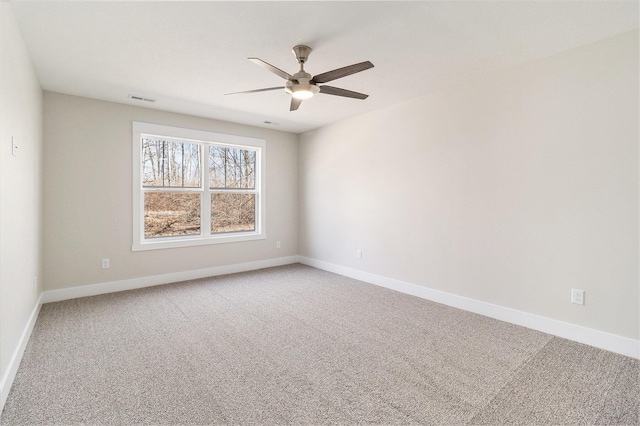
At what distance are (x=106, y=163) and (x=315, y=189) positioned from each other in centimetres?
316

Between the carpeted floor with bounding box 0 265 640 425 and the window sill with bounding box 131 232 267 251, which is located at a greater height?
the window sill with bounding box 131 232 267 251

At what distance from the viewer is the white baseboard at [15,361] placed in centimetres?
185

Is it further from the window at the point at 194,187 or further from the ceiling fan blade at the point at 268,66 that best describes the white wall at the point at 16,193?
the ceiling fan blade at the point at 268,66

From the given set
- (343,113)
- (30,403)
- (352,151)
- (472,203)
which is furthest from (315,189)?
(30,403)

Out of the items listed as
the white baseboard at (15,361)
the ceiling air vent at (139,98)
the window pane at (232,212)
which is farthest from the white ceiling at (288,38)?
the white baseboard at (15,361)

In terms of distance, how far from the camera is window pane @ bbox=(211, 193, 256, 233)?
16.9 feet

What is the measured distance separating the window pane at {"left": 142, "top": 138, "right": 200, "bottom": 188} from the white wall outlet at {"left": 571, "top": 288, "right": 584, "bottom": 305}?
4.90 meters

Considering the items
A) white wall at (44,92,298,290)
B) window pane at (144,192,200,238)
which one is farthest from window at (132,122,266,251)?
white wall at (44,92,298,290)

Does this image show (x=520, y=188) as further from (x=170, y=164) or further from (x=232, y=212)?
(x=170, y=164)

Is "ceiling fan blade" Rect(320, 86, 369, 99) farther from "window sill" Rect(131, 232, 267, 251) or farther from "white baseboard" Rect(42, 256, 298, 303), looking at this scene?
"white baseboard" Rect(42, 256, 298, 303)

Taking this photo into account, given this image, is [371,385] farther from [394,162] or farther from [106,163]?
[106,163]

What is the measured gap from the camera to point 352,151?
4.88m

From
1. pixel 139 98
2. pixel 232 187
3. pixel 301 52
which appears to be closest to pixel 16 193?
pixel 139 98

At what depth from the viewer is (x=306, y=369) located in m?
2.25
